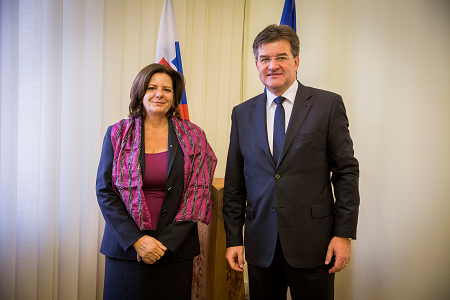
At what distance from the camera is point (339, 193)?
1312mm

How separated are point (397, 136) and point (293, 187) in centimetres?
102

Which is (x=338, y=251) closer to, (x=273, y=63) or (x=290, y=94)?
(x=290, y=94)

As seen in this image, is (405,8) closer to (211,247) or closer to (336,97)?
(336,97)

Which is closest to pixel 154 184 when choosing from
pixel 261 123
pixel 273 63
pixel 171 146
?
pixel 171 146

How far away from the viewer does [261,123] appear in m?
1.42

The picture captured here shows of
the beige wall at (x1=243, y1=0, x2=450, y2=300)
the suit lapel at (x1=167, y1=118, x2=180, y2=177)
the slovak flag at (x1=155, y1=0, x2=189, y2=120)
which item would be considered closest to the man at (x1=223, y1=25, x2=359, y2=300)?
A: the suit lapel at (x1=167, y1=118, x2=180, y2=177)

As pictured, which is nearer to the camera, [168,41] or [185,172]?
[185,172]

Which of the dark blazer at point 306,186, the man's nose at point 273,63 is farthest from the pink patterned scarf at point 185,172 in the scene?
the man's nose at point 273,63

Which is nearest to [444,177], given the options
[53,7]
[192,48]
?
[192,48]

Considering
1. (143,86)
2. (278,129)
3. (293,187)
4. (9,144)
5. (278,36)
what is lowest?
(293,187)

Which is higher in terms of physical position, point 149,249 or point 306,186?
point 306,186

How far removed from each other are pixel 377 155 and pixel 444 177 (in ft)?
1.33

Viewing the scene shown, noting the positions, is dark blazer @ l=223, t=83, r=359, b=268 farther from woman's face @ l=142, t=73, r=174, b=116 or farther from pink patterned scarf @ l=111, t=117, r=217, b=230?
woman's face @ l=142, t=73, r=174, b=116

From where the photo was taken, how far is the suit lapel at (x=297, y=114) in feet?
4.30
